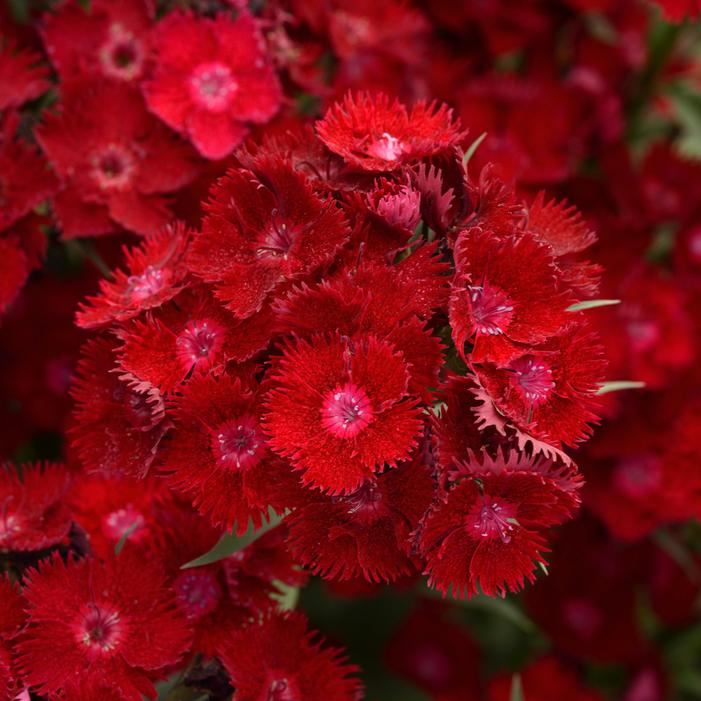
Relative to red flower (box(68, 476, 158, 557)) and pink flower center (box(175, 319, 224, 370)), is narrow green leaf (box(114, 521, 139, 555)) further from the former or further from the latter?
pink flower center (box(175, 319, 224, 370))

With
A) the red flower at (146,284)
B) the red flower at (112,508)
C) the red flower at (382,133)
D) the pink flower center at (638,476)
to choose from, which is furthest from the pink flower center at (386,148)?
the pink flower center at (638,476)

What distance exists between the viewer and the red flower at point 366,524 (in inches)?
38.2

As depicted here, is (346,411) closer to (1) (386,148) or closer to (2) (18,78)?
(1) (386,148)

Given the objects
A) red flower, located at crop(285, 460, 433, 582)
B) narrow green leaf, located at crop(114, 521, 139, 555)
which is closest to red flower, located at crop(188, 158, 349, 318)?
red flower, located at crop(285, 460, 433, 582)

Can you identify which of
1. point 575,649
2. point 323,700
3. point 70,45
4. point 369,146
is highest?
point 369,146

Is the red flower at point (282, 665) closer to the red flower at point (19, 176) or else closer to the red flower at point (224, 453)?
the red flower at point (224, 453)

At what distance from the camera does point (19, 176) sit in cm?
140

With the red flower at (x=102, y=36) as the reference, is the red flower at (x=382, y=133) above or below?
above

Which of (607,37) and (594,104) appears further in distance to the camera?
(607,37)

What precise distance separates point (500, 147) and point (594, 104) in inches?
10.8

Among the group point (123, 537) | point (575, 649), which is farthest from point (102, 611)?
point (575, 649)

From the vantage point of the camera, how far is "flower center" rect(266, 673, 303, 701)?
107 cm

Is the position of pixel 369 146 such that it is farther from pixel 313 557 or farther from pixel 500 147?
pixel 500 147

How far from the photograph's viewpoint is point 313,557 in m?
0.99
